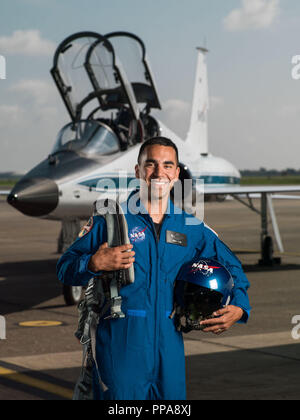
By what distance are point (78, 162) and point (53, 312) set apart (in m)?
2.93

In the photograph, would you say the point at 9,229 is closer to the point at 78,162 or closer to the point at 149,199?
the point at 78,162

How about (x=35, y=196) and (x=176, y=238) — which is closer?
(x=176, y=238)

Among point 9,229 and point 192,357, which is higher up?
point 9,229

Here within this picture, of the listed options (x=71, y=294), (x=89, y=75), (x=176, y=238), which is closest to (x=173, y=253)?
(x=176, y=238)

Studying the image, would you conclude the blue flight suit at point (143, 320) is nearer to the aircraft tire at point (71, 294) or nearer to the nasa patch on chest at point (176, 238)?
the nasa patch on chest at point (176, 238)

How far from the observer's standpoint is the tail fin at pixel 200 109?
22703 millimetres

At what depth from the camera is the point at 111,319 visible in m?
3.62

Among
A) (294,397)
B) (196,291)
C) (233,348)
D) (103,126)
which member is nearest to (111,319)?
(196,291)

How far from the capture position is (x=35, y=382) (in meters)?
6.78

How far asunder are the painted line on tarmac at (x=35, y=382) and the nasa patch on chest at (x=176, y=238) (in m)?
3.03

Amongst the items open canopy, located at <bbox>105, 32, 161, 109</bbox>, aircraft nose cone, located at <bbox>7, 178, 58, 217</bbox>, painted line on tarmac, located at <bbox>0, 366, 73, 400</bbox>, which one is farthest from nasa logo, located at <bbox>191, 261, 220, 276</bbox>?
open canopy, located at <bbox>105, 32, 161, 109</bbox>

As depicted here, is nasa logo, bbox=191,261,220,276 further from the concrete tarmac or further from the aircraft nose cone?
the aircraft nose cone

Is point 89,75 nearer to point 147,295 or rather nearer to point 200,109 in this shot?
point 200,109

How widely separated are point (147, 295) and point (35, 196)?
300 inches
